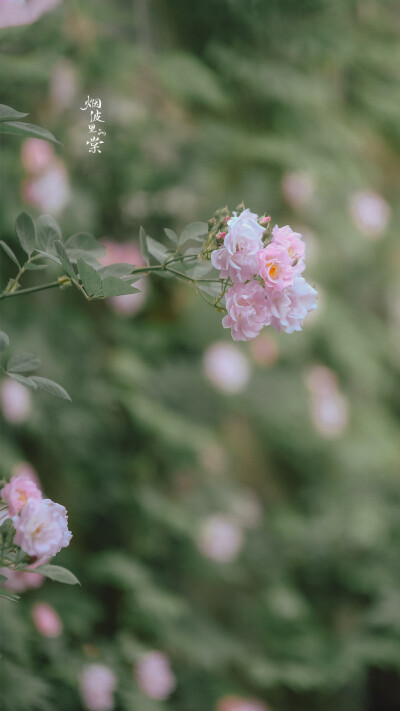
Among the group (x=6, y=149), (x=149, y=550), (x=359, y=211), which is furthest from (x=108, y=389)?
(x=359, y=211)

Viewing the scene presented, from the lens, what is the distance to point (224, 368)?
185 centimetres

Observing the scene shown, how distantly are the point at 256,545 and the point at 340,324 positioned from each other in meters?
0.68

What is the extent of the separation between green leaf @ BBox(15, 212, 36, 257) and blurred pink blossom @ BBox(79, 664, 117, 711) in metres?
0.92

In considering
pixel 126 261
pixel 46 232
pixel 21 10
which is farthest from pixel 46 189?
pixel 46 232

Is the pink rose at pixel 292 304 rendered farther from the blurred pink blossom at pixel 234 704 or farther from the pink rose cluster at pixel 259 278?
the blurred pink blossom at pixel 234 704

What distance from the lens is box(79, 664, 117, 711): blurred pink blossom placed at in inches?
49.2

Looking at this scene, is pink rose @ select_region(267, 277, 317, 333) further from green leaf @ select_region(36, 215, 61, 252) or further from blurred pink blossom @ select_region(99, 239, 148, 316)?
blurred pink blossom @ select_region(99, 239, 148, 316)

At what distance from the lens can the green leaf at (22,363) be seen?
60cm

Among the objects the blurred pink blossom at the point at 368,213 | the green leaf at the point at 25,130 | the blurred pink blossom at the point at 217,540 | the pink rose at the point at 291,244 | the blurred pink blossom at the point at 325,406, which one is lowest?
the green leaf at the point at 25,130

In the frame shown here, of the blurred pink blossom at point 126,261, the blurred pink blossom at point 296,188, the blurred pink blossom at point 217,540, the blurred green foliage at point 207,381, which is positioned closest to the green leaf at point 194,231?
the blurred green foliage at point 207,381

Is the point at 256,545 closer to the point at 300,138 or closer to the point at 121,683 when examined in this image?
the point at 121,683

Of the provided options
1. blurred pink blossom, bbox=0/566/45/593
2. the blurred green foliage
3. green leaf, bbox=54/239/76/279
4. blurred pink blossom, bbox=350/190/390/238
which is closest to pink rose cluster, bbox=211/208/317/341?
green leaf, bbox=54/239/76/279

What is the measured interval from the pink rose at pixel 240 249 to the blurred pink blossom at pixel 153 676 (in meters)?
1.08

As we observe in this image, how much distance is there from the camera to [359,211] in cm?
223
